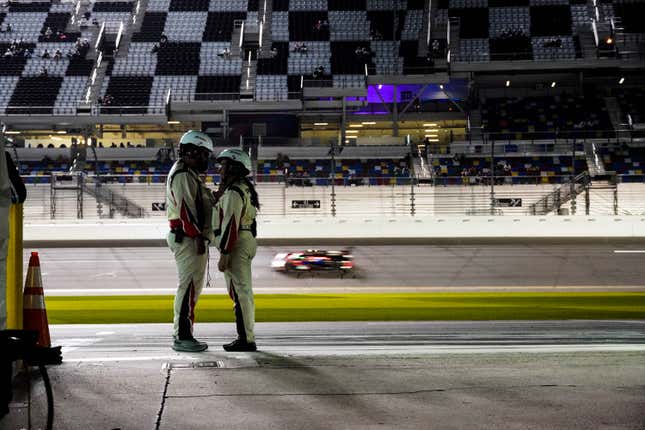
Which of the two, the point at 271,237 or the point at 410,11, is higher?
the point at 410,11

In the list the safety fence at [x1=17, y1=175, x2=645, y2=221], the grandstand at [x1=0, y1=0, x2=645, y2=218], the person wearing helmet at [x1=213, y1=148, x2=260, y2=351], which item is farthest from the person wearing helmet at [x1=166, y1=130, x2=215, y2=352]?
the grandstand at [x1=0, y1=0, x2=645, y2=218]

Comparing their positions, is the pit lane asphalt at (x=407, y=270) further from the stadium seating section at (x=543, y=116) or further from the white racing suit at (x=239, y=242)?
the stadium seating section at (x=543, y=116)

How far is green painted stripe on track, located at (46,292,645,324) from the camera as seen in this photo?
7.27 metres

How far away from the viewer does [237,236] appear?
16.4 ft

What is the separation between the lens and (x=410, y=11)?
3962 cm

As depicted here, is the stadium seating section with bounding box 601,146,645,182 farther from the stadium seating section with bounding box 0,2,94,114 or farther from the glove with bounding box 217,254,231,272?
the glove with bounding box 217,254,231,272

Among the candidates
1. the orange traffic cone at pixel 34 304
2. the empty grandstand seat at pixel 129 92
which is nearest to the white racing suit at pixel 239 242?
the orange traffic cone at pixel 34 304

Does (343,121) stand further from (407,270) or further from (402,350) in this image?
(402,350)

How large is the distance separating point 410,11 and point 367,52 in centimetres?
473

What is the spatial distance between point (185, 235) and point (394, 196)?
49.1 feet

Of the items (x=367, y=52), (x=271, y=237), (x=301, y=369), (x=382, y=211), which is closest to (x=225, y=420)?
(x=301, y=369)

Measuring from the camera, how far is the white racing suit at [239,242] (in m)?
4.90

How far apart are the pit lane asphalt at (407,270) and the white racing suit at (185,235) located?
512cm

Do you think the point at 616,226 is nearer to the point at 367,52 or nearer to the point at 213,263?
the point at 213,263
